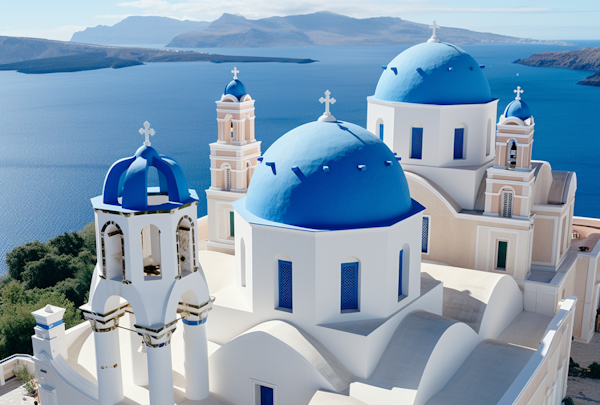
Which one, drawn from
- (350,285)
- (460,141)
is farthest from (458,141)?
(350,285)

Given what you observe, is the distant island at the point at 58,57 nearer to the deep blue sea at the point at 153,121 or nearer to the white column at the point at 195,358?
the deep blue sea at the point at 153,121

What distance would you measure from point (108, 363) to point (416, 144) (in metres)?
12.4

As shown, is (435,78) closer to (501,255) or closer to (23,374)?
(501,255)

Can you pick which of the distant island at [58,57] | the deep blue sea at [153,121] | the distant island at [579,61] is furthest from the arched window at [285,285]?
the distant island at [58,57]

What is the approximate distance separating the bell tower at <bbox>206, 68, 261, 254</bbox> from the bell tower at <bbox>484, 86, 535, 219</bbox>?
828 centimetres

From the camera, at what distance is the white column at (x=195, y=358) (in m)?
13.3

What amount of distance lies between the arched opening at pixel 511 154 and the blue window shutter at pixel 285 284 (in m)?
8.78

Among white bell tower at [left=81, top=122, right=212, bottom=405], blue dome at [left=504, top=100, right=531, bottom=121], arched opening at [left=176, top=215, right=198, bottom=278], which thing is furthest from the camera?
blue dome at [left=504, top=100, right=531, bottom=121]

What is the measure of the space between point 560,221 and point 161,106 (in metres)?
107

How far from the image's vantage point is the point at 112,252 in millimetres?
12406

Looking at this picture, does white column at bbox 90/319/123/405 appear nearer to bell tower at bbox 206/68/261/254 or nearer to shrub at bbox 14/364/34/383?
shrub at bbox 14/364/34/383

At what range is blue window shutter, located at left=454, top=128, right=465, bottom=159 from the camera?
20.5 metres

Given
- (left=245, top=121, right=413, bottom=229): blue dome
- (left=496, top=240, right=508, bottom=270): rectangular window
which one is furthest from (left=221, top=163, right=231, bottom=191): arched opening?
(left=496, top=240, right=508, bottom=270): rectangular window

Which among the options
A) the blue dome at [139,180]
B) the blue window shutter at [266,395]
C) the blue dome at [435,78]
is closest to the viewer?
the blue dome at [139,180]
